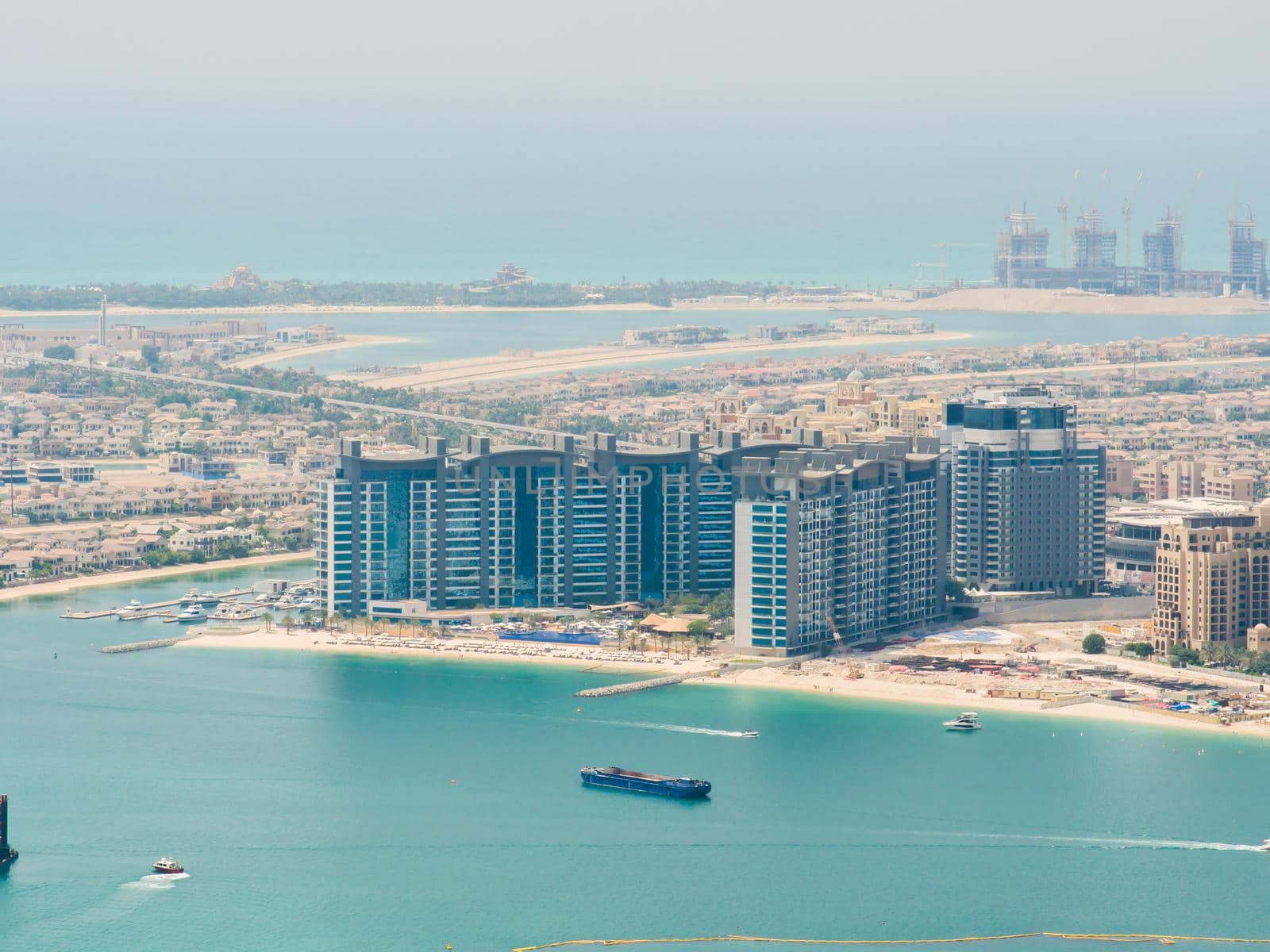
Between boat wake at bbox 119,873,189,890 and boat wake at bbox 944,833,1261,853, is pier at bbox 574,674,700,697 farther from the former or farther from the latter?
boat wake at bbox 119,873,189,890

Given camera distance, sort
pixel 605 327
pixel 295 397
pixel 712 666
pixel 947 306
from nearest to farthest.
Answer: pixel 712 666
pixel 295 397
pixel 605 327
pixel 947 306

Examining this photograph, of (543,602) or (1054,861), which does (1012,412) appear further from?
(1054,861)

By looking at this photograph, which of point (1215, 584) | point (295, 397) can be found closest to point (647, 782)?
point (1215, 584)

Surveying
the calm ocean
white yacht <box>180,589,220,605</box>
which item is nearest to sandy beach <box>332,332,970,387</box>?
the calm ocean

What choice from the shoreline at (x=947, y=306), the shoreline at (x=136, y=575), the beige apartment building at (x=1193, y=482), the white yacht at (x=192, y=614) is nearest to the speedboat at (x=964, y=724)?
the white yacht at (x=192, y=614)

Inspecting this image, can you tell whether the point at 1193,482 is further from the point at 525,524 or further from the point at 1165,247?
the point at 1165,247

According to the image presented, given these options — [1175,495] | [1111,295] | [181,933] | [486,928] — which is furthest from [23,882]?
[1111,295]
